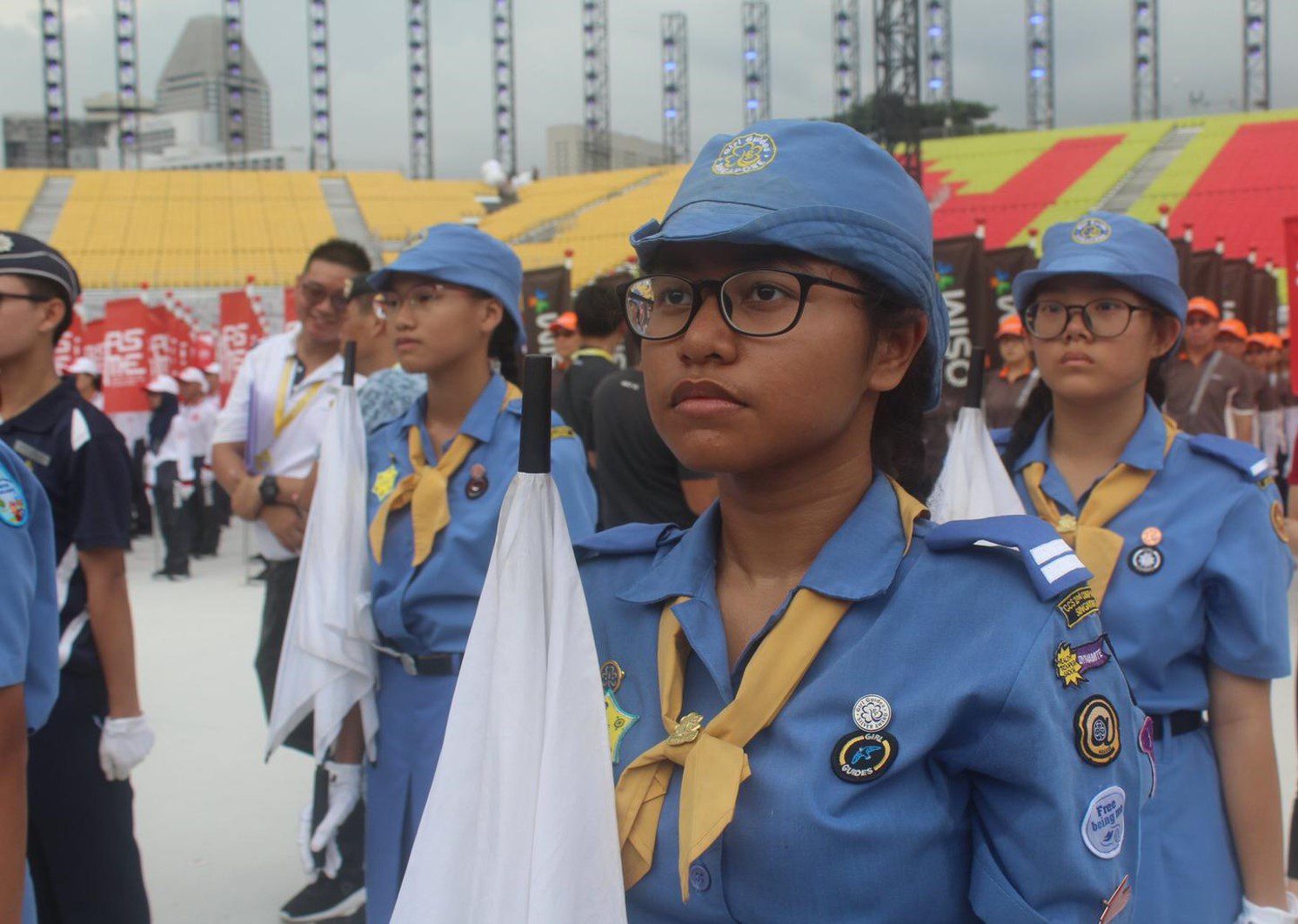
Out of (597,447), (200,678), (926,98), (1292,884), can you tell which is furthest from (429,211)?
(1292,884)

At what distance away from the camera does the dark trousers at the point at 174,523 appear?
10930mm

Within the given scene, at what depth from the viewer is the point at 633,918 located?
132 centimetres

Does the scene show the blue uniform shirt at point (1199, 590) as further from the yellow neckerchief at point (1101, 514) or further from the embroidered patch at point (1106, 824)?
the embroidered patch at point (1106, 824)

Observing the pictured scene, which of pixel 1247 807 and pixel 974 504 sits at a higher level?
pixel 974 504

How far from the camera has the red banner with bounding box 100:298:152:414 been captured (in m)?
10.4

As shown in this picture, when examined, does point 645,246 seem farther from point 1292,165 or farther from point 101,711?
point 1292,165

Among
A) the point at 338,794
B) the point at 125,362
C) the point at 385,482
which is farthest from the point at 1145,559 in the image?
the point at 125,362

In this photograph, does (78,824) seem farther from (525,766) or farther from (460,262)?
(525,766)

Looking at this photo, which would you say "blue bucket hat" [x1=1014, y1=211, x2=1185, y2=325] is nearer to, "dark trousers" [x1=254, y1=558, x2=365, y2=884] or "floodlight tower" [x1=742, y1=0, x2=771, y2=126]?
"dark trousers" [x1=254, y1=558, x2=365, y2=884]

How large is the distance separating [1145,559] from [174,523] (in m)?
10.2

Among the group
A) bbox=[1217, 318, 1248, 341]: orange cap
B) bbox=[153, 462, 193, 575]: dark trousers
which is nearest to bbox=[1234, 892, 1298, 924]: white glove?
bbox=[1217, 318, 1248, 341]: orange cap

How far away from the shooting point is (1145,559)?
84.7 inches

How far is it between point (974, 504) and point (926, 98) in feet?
177

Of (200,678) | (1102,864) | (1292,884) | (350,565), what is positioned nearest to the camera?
(1102,864)
